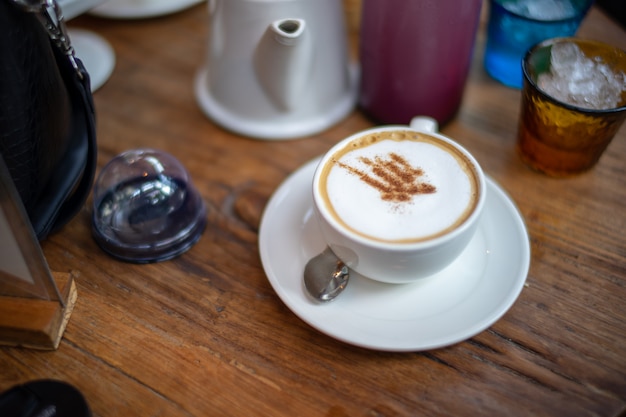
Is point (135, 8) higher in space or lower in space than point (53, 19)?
lower

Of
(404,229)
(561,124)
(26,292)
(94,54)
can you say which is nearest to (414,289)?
(404,229)

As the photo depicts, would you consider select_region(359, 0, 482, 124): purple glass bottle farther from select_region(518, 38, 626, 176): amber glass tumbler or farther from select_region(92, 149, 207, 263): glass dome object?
select_region(92, 149, 207, 263): glass dome object

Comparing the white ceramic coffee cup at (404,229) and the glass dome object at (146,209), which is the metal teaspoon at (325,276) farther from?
the glass dome object at (146,209)

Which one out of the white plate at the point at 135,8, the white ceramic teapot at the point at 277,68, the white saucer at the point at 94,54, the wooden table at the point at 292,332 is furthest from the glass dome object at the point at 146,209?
the white plate at the point at 135,8

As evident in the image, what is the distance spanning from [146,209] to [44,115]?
0.45 ft

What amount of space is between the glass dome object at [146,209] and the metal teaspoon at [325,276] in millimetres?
154

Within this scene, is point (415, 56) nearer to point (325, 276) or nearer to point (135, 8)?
point (325, 276)

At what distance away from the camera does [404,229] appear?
1.76 feet

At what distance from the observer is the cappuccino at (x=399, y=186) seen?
541 mm

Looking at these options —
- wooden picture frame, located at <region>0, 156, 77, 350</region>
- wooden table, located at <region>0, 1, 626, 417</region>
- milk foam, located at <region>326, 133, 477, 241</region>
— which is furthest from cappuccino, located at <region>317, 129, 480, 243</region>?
wooden picture frame, located at <region>0, 156, 77, 350</region>

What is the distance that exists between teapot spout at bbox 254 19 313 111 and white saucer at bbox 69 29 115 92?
277 millimetres

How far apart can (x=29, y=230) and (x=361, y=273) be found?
11.7 inches

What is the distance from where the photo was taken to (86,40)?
93cm

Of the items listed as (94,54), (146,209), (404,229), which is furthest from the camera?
(94,54)
